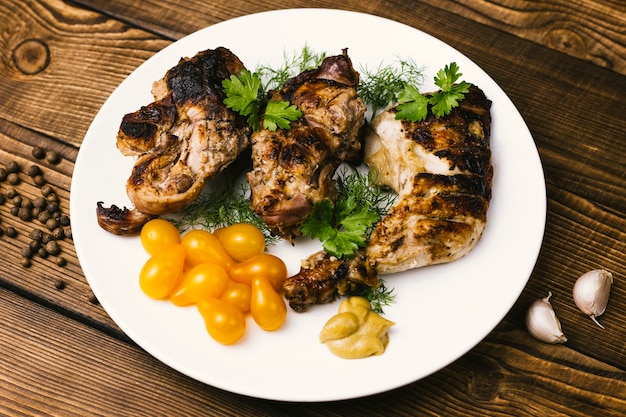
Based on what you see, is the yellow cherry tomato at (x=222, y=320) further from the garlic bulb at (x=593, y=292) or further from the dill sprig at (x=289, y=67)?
the garlic bulb at (x=593, y=292)

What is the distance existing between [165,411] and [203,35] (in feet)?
8.16

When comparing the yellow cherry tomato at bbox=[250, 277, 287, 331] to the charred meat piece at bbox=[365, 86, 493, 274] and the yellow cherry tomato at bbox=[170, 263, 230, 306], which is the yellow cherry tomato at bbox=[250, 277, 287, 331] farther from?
the charred meat piece at bbox=[365, 86, 493, 274]

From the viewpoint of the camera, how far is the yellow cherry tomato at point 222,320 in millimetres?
3957

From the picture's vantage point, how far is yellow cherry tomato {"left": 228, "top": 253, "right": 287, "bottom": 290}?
4152 millimetres

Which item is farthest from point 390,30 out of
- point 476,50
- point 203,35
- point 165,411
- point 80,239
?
point 165,411

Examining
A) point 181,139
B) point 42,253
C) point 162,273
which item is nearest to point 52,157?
point 42,253

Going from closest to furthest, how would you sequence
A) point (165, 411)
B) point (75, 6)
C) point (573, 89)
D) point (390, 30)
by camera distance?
point (165, 411) < point (390, 30) < point (573, 89) < point (75, 6)

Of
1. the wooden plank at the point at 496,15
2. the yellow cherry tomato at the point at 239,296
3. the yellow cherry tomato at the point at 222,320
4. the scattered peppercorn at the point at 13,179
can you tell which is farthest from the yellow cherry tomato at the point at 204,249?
the wooden plank at the point at 496,15

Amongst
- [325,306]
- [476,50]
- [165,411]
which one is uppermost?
[476,50]

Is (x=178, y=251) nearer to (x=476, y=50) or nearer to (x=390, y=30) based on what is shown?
(x=390, y=30)

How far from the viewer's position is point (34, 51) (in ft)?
18.6

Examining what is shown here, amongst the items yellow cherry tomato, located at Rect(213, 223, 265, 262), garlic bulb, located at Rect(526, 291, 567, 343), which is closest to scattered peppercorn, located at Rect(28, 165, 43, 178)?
yellow cherry tomato, located at Rect(213, 223, 265, 262)

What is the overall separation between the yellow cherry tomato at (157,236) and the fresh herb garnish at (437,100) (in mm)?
1515

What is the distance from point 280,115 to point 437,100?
95 cm
